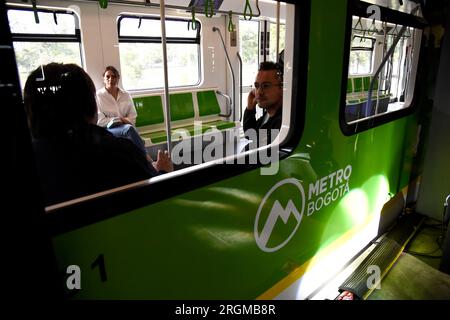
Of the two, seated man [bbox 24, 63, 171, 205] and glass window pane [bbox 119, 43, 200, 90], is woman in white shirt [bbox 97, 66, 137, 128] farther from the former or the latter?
seated man [bbox 24, 63, 171, 205]

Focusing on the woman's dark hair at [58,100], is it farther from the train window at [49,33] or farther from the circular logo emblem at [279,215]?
the train window at [49,33]

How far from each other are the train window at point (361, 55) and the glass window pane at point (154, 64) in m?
3.95

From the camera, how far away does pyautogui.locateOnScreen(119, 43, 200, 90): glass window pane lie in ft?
15.8

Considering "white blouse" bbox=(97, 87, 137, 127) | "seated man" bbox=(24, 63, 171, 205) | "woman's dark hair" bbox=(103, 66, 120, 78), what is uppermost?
"woman's dark hair" bbox=(103, 66, 120, 78)

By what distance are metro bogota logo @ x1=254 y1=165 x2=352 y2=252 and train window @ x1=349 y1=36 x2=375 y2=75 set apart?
6394 millimetres

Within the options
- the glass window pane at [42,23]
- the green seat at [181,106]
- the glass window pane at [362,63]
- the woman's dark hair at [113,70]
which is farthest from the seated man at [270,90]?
the glass window pane at [362,63]

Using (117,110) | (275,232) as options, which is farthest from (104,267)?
(117,110)

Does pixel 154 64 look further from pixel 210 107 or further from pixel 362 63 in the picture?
pixel 362 63

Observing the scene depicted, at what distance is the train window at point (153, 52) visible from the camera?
15.4ft

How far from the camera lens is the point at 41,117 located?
1188 millimetres

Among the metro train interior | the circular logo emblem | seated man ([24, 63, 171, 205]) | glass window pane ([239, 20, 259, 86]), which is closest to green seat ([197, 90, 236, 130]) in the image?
glass window pane ([239, 20, 259, 86])

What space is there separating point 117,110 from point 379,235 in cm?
341
